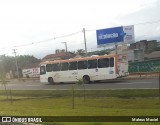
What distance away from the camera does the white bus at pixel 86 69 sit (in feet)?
108

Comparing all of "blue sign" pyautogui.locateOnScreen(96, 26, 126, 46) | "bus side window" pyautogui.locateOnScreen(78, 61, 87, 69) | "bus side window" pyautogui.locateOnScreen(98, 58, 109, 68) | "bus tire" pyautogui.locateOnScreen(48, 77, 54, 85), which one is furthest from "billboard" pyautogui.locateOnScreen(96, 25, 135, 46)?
"bus side window" pyautogui.locateOnScreen(98, 58, 109, 68)

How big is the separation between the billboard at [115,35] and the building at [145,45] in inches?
1018

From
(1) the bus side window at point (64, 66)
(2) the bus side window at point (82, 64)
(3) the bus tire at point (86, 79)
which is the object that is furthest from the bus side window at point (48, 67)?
(3) the bus tire at point (86, 79)

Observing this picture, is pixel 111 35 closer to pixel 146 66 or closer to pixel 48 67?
pixel 146 66

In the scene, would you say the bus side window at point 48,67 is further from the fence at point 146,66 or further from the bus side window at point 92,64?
the fence at point 146,66

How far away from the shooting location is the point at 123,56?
33.7 meters

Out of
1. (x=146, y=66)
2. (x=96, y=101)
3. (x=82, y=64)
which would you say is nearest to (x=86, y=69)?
(x=82, y=64)

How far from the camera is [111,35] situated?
1934 inches

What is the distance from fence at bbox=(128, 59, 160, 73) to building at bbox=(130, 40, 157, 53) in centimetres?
2854

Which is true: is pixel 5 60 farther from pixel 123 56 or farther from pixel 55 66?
pixel 123 56

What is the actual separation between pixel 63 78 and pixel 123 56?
7.57 m

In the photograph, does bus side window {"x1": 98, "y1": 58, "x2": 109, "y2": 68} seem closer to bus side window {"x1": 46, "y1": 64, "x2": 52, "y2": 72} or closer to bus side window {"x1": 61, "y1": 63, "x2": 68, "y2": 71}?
bus side window {"x1": 61, "y1": 63, "x2": 68, "y2": 71}

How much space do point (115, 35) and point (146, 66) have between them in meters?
6.43

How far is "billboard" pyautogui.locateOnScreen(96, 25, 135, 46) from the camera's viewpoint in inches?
1928
